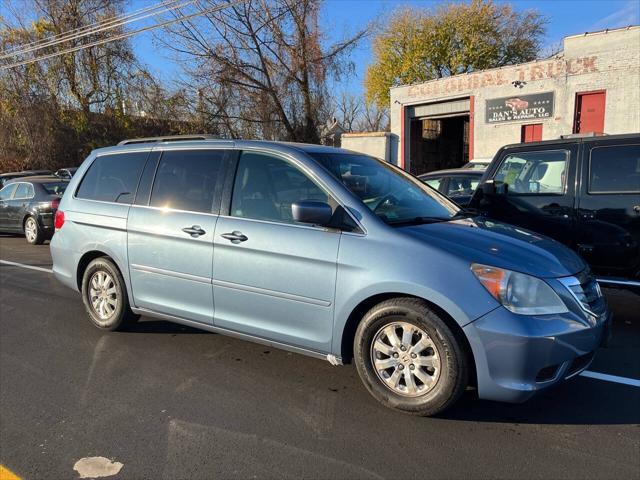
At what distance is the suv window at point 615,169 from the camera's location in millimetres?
5219

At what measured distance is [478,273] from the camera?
307cm

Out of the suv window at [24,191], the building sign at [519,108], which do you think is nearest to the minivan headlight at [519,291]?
the suv window at [24,191]

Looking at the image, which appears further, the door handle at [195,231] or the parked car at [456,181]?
the parked car at [456,181]

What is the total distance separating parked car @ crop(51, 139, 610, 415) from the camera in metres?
3.05

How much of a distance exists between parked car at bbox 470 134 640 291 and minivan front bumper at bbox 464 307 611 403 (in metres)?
2.51

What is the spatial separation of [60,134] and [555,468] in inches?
1103

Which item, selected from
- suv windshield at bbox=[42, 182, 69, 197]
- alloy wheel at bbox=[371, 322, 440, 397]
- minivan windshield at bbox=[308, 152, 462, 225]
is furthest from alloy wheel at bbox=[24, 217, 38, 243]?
alloy wheel at bbox=[371, 322, 440, 397]

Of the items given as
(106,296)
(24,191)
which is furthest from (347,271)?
(24,191)

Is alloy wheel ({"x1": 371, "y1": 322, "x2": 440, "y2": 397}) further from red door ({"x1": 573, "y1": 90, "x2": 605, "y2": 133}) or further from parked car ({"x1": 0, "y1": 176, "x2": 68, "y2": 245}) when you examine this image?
red door ({"x1": 573, "y1": 90, "x2": 605, "y2": 133})

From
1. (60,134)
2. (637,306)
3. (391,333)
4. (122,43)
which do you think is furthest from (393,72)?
(391,333)

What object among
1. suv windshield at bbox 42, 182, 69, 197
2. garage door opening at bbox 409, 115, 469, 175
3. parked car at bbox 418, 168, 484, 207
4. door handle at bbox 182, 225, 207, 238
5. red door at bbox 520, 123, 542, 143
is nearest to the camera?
door handle at bbox 182, 225, 207, 238

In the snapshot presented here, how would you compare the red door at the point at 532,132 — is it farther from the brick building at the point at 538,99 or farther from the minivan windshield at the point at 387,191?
the minivan windshield at the point at 387,191

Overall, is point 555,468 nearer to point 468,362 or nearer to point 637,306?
point 468,362

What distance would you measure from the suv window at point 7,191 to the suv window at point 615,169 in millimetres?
12612
